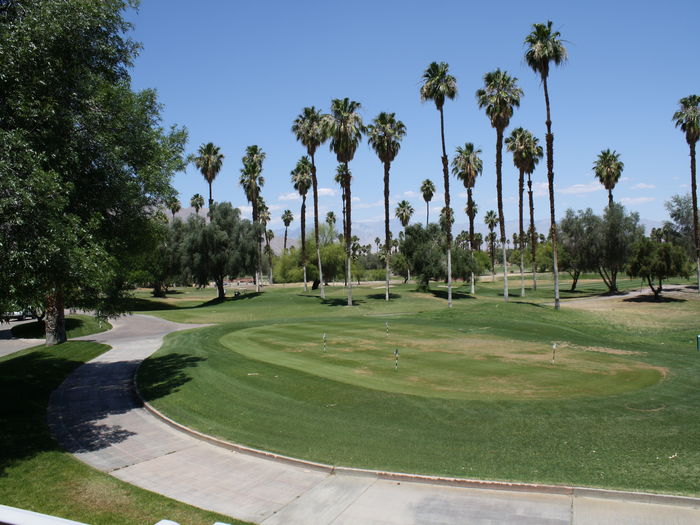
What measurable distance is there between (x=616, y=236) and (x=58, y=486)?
7273cm

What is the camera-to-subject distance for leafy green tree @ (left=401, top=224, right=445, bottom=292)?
72125 mm

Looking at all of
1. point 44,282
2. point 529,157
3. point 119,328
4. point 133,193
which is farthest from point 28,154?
point 529,157

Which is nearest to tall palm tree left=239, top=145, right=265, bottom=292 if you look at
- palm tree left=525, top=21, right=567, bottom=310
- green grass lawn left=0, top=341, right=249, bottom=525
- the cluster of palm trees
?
the cluster of palm trees

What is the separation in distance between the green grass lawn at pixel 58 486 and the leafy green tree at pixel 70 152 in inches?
144

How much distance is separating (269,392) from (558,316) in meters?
37.8

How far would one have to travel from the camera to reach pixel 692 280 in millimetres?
93062

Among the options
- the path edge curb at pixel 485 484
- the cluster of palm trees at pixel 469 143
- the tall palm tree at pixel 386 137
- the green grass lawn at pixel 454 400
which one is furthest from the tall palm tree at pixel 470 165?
the path edge curb at pixel 485 484

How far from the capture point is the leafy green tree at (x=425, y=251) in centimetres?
7212

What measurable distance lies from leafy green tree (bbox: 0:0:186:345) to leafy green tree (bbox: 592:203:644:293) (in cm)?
6562

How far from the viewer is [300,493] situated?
10125 mm

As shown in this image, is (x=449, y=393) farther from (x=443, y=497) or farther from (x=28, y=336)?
(x=28, y=336)

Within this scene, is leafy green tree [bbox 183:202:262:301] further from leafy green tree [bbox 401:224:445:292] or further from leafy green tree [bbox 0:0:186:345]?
Result: leafy green tree [bbox 0:0:186:345]

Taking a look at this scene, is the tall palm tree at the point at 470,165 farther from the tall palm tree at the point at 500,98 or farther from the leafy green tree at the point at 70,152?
the leafy green tree at the point at 70,152

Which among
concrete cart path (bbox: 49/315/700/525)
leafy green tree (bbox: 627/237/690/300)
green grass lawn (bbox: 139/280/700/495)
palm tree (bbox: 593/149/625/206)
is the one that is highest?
palm tree (bbox: 593/149/625/206)
